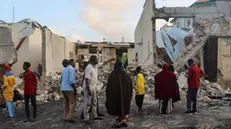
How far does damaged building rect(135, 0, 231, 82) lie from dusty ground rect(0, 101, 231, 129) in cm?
656

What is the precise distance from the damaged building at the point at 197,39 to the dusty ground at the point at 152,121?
6.56 metres

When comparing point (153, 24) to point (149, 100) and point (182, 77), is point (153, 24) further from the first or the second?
point (149, 100)

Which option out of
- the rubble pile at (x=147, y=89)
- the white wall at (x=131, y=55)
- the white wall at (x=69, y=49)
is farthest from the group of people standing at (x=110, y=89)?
the white wall at (x=131, y=55)

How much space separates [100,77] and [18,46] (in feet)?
13.6

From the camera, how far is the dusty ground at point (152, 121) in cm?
742

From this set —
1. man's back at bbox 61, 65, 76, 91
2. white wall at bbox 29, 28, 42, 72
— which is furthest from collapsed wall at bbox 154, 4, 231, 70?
man's back at bbox 61, 65, 76, 91

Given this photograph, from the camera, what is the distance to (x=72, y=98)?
26.2 ft

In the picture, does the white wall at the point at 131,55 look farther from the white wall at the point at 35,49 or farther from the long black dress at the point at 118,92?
the long black dress at the point at 118,92

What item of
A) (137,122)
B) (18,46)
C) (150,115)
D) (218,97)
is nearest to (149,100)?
(218,97)

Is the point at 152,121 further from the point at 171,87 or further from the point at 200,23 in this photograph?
the point at 200,23

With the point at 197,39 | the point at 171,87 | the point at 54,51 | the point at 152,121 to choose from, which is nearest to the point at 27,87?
the point at 152,121

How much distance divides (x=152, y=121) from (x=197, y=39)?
373 inches

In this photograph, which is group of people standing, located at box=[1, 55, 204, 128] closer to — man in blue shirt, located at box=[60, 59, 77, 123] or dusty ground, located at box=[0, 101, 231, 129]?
man in blue shirt, located at box=[60, 59, 77, 123]

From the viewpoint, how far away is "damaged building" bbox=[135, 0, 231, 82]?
16.0m
